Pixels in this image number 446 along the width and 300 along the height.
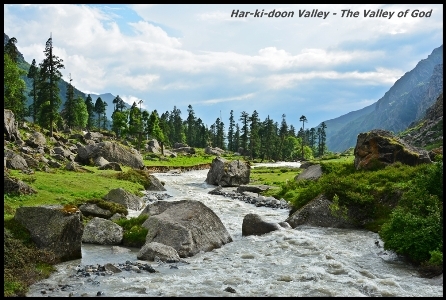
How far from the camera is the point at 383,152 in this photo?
131 ft

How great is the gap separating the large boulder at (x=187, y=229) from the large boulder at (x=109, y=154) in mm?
45986

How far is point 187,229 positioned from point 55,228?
22.6ft

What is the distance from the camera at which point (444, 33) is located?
10969mm

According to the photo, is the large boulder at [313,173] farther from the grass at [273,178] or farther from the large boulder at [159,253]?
the large boulder at [159,253]

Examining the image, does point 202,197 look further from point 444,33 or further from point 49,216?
point 444,33

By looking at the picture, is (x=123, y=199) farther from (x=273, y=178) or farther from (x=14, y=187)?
(x=273, y=178)

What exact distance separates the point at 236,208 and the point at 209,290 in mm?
23259

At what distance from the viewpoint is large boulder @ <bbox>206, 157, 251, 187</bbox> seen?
6155cm

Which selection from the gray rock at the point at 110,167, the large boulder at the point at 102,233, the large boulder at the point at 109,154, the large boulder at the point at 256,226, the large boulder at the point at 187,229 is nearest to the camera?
the large boulder at the point at 187,229

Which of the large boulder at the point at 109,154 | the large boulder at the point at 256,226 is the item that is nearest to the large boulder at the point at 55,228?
the large boulder at the point at 256,226

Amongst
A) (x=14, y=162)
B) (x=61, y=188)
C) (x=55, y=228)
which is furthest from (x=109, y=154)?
(x=55, y=228)

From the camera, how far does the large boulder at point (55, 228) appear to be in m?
18.7

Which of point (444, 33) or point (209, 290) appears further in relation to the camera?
point (209, 290)
